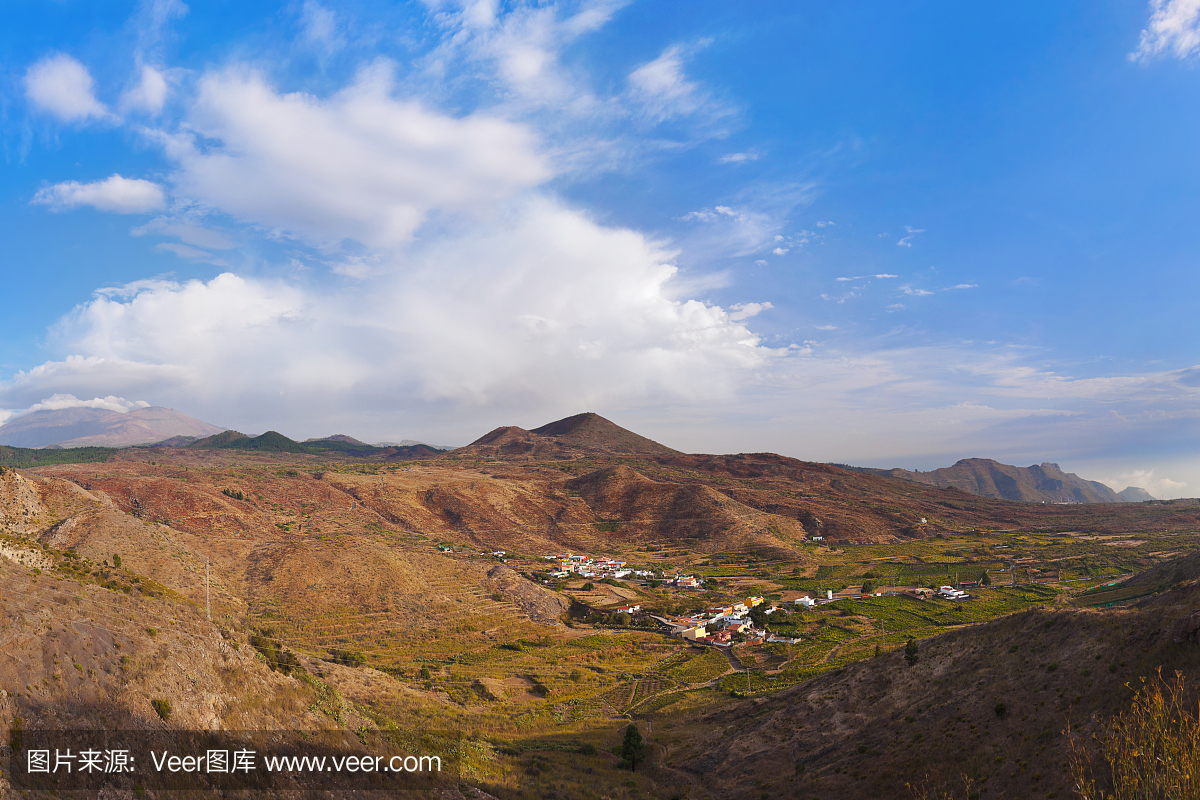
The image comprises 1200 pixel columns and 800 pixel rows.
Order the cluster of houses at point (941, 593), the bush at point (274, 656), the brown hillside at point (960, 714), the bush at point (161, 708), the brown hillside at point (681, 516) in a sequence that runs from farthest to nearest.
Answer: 1. the brown hillside at point (681, 516)
2. the cluster of houses at point (941, 593)
3. the bush at point (274, 656)
4. the brown hillside at point (960, 714)
5. the bush at point (161, 708)

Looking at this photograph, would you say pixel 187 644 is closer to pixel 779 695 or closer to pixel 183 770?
pixel 183 770

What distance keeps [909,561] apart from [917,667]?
4314 inches

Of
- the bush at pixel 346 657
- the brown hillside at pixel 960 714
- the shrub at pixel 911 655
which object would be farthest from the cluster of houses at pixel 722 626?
the bush at pixel 346 657

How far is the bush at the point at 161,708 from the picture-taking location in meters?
17.2

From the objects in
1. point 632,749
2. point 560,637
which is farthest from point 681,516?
point 632,749

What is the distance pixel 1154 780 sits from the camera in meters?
9.92

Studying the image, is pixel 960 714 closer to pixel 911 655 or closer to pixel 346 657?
pixel 911 655

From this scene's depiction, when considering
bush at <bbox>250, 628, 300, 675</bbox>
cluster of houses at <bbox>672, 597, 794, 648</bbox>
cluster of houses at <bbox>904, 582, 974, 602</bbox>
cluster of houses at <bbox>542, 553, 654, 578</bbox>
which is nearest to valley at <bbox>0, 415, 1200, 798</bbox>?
bush at <bbox>250, 628, 300, 675</bbox>

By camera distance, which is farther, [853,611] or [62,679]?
[853,611]

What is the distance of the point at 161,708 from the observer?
17.3 meters

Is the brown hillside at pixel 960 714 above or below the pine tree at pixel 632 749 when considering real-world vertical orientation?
above

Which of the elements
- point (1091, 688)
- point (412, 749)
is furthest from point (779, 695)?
point (412, 749)

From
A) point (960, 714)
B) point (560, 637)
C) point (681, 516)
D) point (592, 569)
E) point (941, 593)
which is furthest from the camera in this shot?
point (681, 516)

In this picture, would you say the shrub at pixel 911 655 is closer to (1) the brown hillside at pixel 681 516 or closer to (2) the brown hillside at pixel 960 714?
(2) the brown hillside at pixel 960 714
